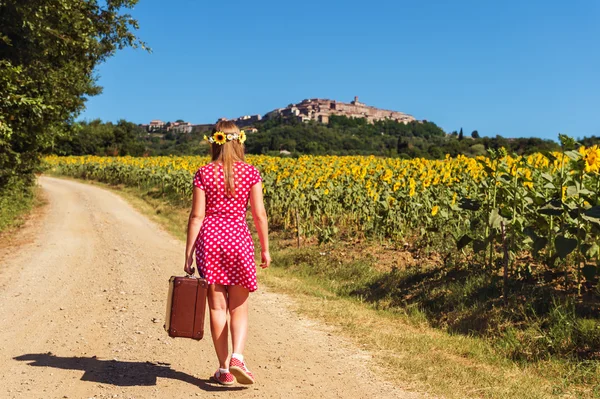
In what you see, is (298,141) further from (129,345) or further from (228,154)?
(228,154)

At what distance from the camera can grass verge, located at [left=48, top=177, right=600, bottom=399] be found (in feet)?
16.6

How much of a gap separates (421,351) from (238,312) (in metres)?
2.03

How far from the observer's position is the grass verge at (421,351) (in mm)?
5055

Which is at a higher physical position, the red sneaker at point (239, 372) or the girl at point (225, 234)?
the girl at point (225, 234)

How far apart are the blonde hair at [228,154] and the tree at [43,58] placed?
31.0 feet

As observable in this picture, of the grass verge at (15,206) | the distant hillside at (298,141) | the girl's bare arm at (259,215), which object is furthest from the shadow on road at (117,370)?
the distant hillside at (298,141)

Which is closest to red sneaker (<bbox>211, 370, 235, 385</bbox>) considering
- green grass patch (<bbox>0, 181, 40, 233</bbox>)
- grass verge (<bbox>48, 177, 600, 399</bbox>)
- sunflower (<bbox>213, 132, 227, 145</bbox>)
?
grass verge (<bbox>48, 177, 600, 399</bbox>)

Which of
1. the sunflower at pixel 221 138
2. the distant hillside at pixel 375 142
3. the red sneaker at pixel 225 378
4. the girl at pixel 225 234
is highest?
the distant hillside at pixel 375 142

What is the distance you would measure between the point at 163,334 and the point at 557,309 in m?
3.96

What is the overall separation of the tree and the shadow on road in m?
8.42

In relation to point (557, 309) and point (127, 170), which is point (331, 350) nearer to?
point (557, 309)

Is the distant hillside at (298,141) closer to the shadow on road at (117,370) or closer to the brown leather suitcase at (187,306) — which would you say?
the shadow on road at (117,370)

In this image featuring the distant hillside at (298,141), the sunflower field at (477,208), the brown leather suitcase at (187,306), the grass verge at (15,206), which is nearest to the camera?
the brown leather suitcase at (187,306)

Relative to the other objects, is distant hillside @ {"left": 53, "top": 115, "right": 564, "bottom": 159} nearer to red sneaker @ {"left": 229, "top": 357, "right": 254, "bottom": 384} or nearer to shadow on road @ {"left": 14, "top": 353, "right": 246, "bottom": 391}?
shadow on road @ {"left": 14, "top": 353, "right": 246, "bottom": 391}
